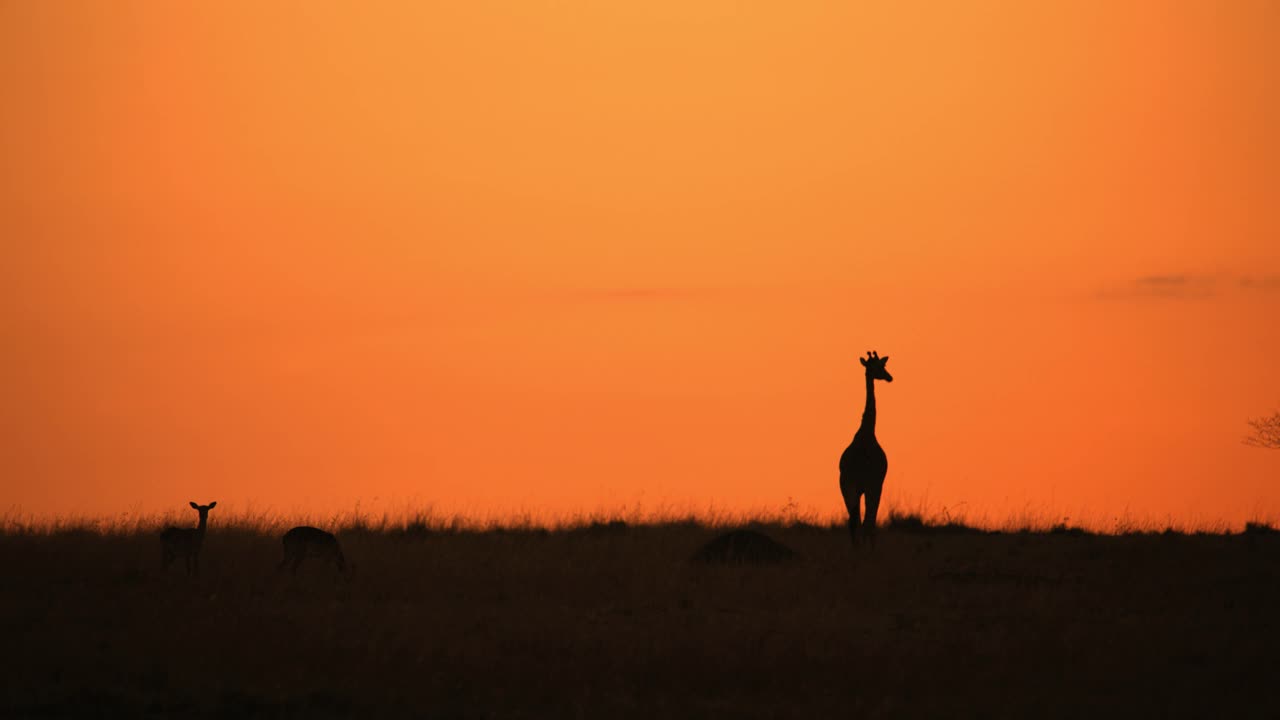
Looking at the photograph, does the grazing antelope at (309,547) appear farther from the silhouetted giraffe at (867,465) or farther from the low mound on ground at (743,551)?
the silhouetted giraffe at (867,465)

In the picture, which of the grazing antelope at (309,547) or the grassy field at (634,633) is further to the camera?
the grazing antelope at (309,547)

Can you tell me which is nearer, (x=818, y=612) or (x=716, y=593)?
(x=818, y=612)

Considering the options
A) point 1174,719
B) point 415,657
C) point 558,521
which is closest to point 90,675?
point 415,657

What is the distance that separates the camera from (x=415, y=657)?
13.3 meters

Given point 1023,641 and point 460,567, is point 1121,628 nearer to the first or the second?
point 1023,641

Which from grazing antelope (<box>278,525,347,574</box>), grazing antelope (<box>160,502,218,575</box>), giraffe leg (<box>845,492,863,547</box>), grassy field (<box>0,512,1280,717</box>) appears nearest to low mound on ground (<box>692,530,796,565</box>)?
grassy field (<box>0,512,1280,717</box>)

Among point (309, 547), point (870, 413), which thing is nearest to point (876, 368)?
point (870, 413)

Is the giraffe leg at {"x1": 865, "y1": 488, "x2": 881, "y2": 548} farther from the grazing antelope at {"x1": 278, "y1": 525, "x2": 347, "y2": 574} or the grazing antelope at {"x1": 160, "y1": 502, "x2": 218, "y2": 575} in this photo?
the grazing antelope at {"x1": 160, "y1": 502, "x2": 218, "y2": 575}

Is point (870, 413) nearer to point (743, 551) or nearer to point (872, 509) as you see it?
point (872, 509)

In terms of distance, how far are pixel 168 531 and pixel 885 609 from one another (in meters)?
8.61

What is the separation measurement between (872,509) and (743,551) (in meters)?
3.60

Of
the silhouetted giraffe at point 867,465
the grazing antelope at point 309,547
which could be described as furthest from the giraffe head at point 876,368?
the grazing antelope at point 309,547

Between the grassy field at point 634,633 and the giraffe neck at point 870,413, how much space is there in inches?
122

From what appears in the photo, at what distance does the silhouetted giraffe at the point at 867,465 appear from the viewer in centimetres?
2322
